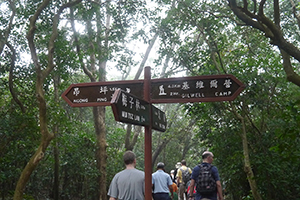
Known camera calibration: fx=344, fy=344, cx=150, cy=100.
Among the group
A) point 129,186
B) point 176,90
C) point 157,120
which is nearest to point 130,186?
point 129,186

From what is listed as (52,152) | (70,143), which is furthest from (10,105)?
(52,152)

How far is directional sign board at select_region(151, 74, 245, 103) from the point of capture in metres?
4.19

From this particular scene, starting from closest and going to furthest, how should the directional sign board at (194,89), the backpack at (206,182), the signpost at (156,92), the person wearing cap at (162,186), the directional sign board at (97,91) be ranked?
1. the signpost at (156,92)
2. the directional sign board at (194,89)
3. the directional sign board at (97,91)
4. the backpack at (206,182)
5. the person wearing cap at (162,186)

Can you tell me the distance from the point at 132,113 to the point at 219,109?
5.91 m

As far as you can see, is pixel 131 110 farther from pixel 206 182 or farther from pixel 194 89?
pixel 206 182

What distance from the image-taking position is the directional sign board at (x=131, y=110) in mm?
2967

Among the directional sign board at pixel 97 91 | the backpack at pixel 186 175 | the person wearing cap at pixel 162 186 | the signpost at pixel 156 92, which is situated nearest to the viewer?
the signpost at pixel 156 92

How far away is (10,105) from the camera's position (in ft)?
35.7

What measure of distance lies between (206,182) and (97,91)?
249 cm

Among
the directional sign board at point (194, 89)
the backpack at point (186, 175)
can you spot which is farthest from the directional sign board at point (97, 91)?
the backpack at point (186, 175)

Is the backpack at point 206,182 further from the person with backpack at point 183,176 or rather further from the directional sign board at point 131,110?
the person with backpack at point 183,176

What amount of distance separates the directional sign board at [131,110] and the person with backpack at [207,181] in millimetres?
1863

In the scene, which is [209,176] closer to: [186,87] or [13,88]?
[186,87]

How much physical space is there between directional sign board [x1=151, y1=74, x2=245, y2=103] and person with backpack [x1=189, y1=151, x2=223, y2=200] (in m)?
1.90
